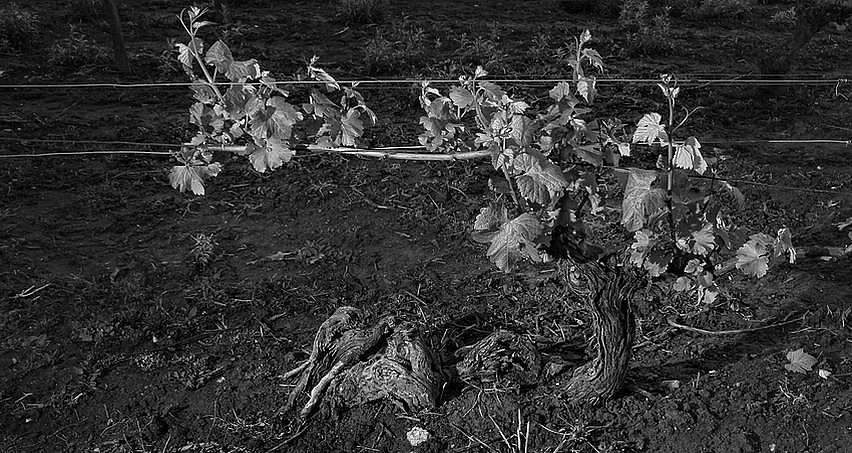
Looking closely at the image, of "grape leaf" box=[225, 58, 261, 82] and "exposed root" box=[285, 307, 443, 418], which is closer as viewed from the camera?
"grape leaf" box=[225, 58, 261, 82]

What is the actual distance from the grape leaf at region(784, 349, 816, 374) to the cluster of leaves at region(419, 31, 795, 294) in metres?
0.77

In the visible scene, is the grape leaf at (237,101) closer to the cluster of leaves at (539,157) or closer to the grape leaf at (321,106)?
the grape leaf at (321,106)

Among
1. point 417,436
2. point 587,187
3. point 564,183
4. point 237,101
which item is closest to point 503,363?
point 417,436

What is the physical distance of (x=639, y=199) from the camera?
253cm

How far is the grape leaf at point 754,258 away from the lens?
2811 mm

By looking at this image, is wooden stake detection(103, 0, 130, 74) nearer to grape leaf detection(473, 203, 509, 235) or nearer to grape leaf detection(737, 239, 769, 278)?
grape leaf detection(473, 203, 509, 235)

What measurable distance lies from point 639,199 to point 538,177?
0.32m

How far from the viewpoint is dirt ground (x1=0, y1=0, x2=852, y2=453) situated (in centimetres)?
323

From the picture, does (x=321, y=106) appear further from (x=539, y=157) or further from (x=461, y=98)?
(x=539, y=157)

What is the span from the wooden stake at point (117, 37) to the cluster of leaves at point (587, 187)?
411 cm

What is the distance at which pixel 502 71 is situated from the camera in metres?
6.55

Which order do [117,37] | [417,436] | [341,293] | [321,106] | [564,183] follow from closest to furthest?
[564,183] → [321,106] → [417,436] → [341,293] → [117,37]

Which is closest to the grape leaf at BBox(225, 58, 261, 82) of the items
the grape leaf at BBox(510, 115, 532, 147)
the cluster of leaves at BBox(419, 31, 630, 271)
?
the cluster of leaves at BBox(419, 31, 630, 271)

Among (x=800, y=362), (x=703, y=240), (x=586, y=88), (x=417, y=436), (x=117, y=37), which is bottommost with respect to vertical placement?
(x=417, y=436)
